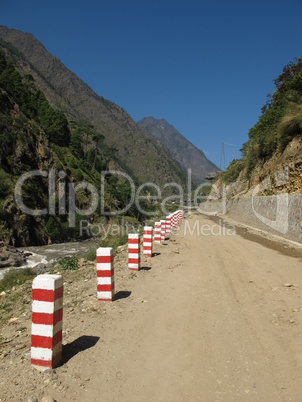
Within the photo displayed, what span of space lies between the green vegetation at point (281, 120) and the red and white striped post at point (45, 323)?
57.5 ft

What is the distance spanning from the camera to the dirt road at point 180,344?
11.5 ft

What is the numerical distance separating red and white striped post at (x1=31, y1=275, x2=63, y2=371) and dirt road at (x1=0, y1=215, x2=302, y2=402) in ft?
0.50

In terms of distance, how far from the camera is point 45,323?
12.9ft

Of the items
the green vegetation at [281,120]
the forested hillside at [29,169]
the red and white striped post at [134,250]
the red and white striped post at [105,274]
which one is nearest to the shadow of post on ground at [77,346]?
the red and white striped post at [105,274]

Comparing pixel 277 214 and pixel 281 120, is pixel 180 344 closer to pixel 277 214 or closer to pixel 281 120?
pixel 277 214

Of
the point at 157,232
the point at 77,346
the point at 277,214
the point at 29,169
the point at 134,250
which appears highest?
the point at 29,169

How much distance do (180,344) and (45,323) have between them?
1.97 m

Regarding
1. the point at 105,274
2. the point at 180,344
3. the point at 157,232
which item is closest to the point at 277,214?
the point at 157,232

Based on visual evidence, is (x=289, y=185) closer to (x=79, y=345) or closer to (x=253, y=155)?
(x=253, y=155)

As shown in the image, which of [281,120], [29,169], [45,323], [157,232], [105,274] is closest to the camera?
[45,323]

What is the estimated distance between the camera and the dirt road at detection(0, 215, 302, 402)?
3492 mm

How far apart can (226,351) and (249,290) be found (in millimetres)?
3297

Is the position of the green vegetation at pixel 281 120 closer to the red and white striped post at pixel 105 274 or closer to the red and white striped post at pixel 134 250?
the red and white striped post at pixel 134 250

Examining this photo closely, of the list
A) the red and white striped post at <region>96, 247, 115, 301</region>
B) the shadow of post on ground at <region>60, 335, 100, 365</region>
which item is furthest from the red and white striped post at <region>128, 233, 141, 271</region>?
the shadow of post on ground at <region>60, 335, 100, 365</region>
